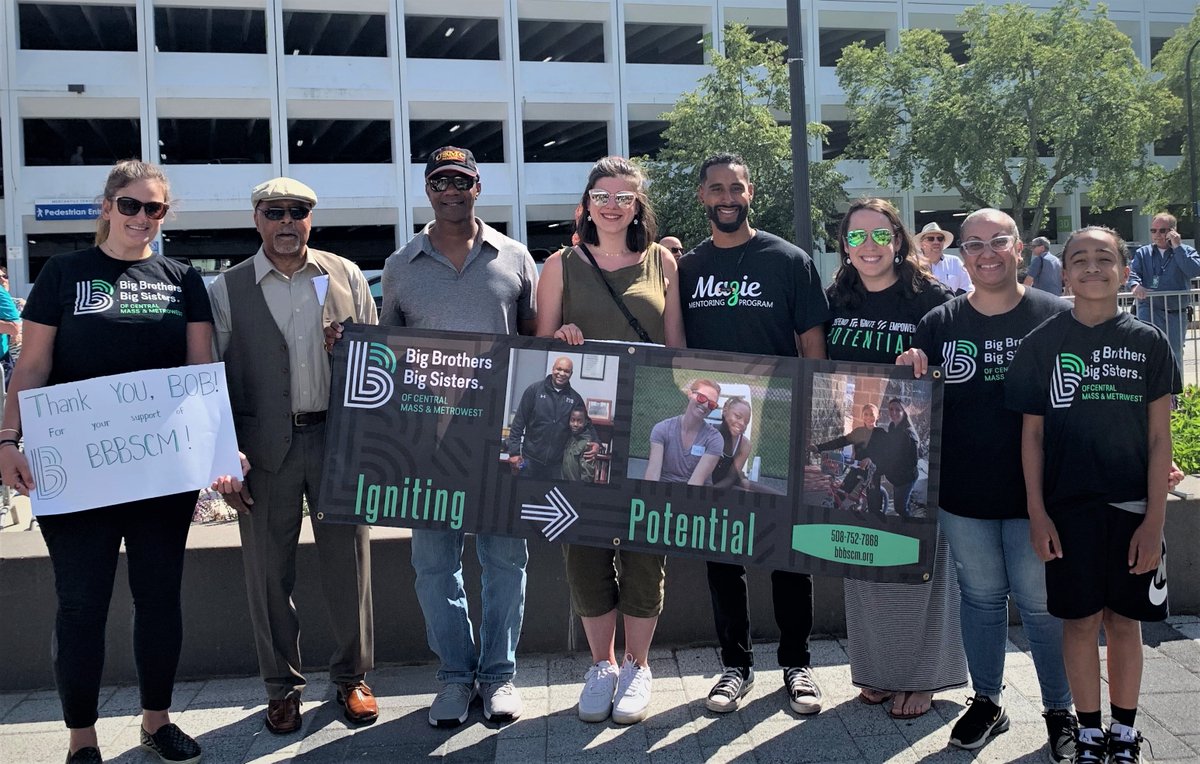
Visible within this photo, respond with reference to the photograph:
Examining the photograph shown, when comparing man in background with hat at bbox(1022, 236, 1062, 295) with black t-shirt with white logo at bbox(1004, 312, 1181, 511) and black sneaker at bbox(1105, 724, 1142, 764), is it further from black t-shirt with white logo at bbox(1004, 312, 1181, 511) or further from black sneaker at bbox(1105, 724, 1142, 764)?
black sneaker at bbox(1105, 724, 1142, 764)

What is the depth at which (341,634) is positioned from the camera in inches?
166

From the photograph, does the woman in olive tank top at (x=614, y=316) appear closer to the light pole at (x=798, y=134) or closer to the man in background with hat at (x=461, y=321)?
the man in background with hat at (x=461, y=321)

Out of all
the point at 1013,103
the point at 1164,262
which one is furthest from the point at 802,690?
the point at 1013,103

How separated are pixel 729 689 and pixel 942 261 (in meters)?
5.98

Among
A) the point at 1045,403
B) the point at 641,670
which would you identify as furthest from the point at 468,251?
the point at 1045,403

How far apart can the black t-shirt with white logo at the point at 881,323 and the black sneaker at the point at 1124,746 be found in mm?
1613

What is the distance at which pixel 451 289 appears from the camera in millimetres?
4062

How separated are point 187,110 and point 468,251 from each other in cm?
2971

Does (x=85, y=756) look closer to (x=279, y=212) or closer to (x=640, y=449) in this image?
(x=279, y=212)

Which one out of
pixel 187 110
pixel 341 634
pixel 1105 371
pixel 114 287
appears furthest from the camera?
pixel 187 110

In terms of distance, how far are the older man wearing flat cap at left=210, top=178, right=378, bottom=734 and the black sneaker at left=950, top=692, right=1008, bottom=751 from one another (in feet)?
8.00

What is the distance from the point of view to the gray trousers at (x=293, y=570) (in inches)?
158

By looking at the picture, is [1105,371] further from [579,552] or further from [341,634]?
[341,634]

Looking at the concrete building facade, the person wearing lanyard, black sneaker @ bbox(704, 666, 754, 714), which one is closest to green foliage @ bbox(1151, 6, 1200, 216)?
the concrete building facade
